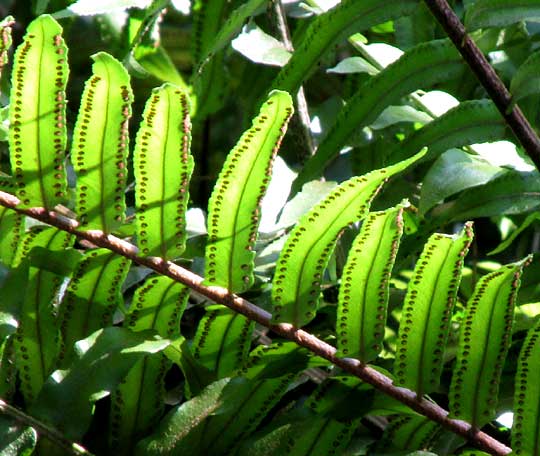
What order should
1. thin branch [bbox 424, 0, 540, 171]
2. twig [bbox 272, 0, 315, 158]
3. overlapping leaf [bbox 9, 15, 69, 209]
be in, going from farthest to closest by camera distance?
twig [bbox 272, 0, 315, 158]
thin branch [bbox 424, 0, 540, 171]
overlapping leaf [bbox 9, 15, 69, 209]

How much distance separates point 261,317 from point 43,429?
290 mm

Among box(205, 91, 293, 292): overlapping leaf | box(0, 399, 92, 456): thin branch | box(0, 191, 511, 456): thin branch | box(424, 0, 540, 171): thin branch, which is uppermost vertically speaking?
box(424, 0, 540, 171): thin branch

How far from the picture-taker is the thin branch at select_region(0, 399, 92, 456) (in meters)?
1.10

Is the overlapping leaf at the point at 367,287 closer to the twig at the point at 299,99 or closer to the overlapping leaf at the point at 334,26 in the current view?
the overlapping leaf at the point at 334,26

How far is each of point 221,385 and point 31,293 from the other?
0.26 metres

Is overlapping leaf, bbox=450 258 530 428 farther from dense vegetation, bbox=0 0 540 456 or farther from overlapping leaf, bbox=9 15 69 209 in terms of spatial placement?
overlapping leaf, bbox=9 15 69 209

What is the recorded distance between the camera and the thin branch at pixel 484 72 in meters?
1.21

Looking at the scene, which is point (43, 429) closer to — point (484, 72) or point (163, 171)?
point (163, 171)


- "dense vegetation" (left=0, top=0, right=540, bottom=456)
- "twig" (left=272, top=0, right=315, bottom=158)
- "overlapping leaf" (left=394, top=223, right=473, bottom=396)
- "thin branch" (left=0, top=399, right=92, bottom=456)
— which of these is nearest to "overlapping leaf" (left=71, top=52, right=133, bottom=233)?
"dense vegetation" (left=0, top=0, right=540, bottom=456)

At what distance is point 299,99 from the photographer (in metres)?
1.70

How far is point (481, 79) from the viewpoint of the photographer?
1227mm

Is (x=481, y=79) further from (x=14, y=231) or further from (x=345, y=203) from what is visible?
(x=14, y=231)

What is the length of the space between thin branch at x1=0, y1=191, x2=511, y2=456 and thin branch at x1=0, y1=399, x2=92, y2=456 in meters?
0.22

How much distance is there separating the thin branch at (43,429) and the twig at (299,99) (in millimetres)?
771
